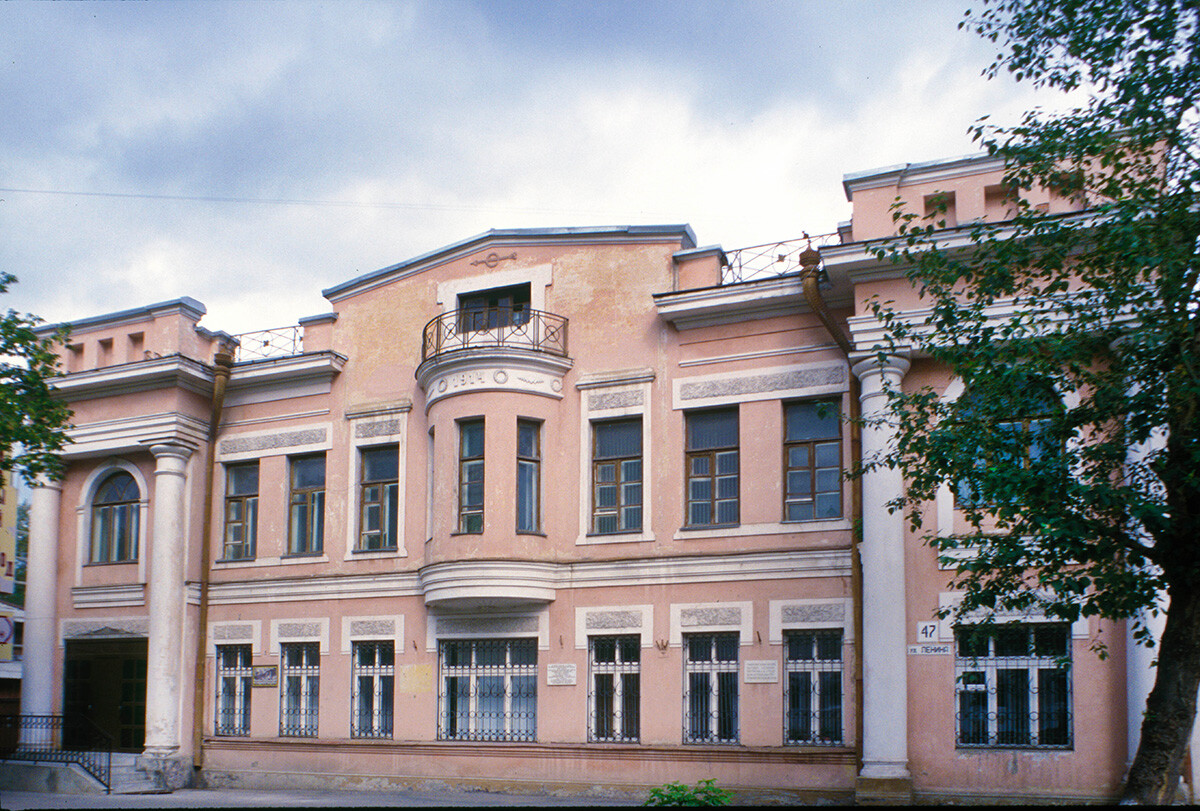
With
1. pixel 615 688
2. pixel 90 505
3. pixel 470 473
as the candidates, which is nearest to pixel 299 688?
pixel 470 473

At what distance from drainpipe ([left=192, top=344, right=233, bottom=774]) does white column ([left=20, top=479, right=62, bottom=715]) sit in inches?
114

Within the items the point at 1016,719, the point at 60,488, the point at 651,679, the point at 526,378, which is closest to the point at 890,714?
the point at 1016,719

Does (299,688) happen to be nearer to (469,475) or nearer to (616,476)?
(469,475)

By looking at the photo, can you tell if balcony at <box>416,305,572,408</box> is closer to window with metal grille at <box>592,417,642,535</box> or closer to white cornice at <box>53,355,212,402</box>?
window with metal grille at <box>592,417,642,535</box>

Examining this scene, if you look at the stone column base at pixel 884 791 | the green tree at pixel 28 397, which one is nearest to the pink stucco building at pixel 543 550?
the stone column base at pixel 884 791

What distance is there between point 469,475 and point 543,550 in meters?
1.66

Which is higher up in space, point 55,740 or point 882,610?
point 882,610

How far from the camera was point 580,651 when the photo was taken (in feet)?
59.4

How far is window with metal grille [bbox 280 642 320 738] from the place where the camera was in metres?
20.0

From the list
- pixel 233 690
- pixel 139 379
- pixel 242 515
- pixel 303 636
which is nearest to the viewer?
pixel 303 636

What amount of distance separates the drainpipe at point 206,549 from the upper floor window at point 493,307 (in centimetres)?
443

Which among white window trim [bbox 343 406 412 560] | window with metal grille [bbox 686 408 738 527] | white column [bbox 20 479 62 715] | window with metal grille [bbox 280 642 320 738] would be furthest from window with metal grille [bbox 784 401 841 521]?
white column [bbox 20 479 62 715]

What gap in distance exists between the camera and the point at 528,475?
1884cm

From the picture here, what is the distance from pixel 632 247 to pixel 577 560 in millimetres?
4922
